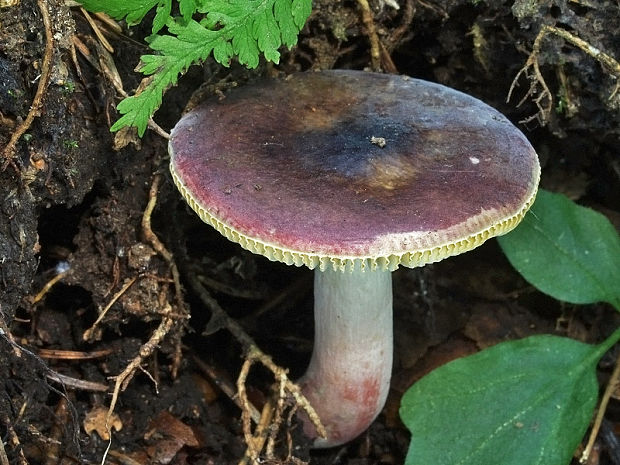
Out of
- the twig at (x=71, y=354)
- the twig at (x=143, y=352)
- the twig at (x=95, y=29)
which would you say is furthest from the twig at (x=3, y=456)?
the twig at (x=95, y=29)

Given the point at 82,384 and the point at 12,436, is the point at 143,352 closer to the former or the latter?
the point at 82,384

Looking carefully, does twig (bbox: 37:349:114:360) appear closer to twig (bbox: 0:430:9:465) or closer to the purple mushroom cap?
twig (bbox: 0:430:9:465)

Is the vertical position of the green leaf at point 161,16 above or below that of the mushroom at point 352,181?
above

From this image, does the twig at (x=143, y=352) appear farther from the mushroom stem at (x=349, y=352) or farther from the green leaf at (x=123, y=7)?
the green leaf at (x=123, y=7)

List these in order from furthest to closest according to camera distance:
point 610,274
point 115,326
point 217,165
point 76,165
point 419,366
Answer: point 419,366 → point 610,274 → point 115,326 → point 76,165 → point 217,165

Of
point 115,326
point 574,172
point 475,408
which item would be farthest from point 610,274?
point 115,326

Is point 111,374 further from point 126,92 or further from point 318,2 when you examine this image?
point 318,2

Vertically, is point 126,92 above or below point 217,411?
above
